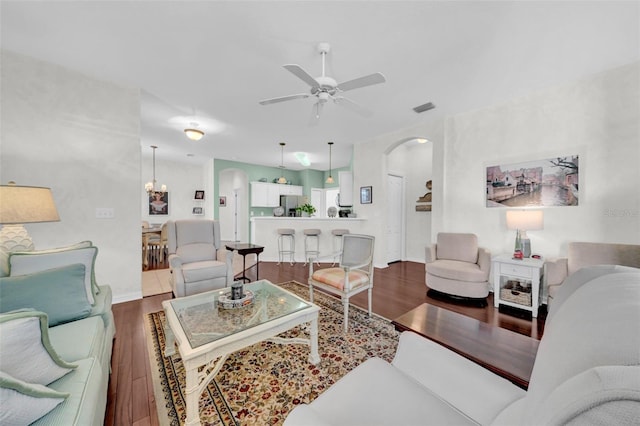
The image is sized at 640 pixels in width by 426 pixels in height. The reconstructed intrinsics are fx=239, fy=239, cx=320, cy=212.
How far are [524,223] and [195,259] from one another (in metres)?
A: 4.25

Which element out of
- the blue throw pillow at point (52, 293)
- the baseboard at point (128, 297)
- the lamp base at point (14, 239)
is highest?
the lamp base at point (14, 239)

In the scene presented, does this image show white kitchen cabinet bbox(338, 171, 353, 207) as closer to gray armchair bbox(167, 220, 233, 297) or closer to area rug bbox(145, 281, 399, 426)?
gray armchair bbox(167, 220, 233, 297)

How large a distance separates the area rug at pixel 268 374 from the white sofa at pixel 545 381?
28.5 inches

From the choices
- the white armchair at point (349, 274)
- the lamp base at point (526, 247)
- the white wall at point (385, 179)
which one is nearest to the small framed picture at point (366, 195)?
the white wall at point (385, 179)

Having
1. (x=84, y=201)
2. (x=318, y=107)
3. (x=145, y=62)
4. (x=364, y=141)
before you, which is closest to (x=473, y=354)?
(x=318, y=107)

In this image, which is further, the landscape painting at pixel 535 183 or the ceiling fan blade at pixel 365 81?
the landscape painting at pixel 535 183

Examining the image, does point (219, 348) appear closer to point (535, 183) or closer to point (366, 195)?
point (535, 183)

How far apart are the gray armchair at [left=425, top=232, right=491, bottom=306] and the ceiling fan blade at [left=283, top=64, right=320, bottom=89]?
9.23 ft

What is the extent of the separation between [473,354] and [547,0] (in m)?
2.56

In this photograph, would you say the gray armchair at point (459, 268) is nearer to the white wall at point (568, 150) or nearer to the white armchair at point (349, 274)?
the white wall at point (568, 150)

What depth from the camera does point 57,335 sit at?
1413 millimetres

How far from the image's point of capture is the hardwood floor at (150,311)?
4.90 ft

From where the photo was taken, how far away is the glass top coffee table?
134 centimetres

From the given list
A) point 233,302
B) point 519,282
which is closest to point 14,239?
point 233,302
